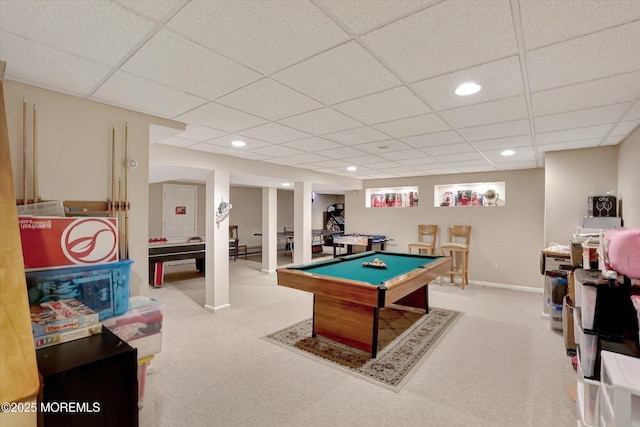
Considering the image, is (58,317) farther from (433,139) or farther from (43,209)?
(433,139)

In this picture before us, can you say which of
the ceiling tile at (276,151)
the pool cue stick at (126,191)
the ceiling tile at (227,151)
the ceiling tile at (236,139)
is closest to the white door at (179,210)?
the ceiling tile at (227,151)

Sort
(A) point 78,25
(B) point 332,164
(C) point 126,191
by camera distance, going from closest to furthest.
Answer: (A) point 78,25 < (C) point 126,191 < (B) point 332,164

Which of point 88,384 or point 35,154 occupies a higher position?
point 35,154

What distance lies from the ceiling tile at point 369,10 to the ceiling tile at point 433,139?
2.18 m

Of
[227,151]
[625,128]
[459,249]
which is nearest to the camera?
[625,128]

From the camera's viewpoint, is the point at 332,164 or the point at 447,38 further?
the point at 332,164

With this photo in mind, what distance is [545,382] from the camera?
257cm

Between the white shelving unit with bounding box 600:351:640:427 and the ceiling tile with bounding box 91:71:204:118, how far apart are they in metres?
2.97

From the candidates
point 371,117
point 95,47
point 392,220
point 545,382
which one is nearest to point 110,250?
point 95,47

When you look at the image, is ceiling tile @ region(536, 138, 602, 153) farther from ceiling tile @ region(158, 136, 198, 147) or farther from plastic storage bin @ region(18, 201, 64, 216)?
plastic storage bin @ region(18, 201, 64, 216)

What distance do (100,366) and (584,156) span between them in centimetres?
539

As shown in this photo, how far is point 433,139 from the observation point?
3547 millimetres

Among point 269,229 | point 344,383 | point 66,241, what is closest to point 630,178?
point 344,383

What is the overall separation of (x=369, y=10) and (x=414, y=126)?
1.88 m
